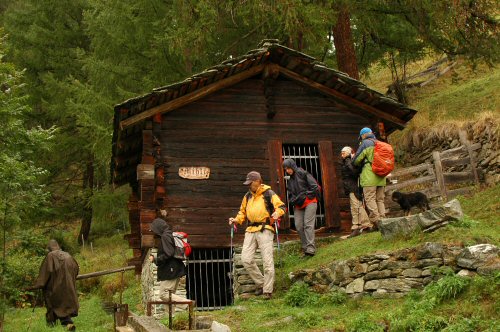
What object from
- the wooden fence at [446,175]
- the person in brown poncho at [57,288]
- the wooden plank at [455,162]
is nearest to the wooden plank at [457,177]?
the wooden fence at [446,175]

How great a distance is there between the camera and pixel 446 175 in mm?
17703

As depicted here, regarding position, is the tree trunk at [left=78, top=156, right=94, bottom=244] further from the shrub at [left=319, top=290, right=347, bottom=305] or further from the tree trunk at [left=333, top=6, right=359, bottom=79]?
the shrub at [left=319, top=290, right=347, bottom=305]

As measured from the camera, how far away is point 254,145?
1502cm

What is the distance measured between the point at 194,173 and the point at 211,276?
263cm

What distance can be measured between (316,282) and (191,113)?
504 cm

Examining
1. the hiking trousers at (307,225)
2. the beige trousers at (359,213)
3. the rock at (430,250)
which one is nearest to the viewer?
the rock at (430,250)

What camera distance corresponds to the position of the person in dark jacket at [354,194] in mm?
13758

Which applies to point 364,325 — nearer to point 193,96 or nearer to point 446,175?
point 193,96

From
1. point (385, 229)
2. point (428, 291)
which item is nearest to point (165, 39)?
point (385, 229)

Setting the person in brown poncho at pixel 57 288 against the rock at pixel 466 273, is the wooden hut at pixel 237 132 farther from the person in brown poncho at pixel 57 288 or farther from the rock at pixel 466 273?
the rock at pixel 466 273

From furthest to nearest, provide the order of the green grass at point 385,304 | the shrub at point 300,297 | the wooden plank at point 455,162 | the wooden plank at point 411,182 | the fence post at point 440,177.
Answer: the wooden plank at point 455,162
the fence post at point 440,177
the wooden plank at point 411,182
the shrub at point 300,297
the green grass at point 385,304

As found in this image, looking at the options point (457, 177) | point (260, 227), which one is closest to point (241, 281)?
point (260, 227)

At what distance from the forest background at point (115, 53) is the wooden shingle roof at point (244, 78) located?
1.71m

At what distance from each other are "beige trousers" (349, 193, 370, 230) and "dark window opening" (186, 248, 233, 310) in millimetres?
2728
